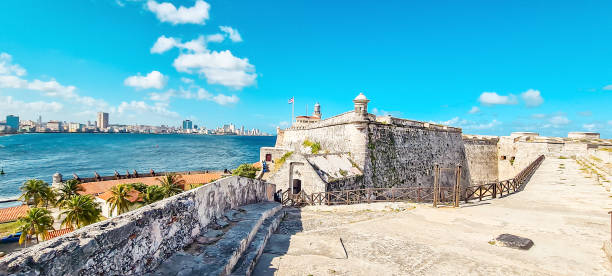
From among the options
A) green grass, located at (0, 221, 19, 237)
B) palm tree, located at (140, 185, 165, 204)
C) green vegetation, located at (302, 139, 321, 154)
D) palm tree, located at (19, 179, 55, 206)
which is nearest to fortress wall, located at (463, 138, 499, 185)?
green vegetation, located at (302, 139, 321, 154)

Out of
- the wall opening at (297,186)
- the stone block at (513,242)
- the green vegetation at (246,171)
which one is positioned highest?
the stone block at (513,242)

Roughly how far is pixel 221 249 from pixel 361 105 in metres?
16.8

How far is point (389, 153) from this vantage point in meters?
21.2

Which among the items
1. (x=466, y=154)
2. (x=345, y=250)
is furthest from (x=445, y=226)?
(x=466, y=154)

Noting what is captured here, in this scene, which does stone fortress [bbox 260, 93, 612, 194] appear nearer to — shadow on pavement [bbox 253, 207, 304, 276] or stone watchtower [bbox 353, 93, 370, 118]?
stone watchtower [bbox 353, 93, 370, 118]

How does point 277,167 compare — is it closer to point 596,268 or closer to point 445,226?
point 445,226

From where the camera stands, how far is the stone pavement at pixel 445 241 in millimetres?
5332

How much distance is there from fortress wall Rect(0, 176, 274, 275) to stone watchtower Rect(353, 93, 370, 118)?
49.9 ft

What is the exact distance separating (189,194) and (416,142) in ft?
72.2

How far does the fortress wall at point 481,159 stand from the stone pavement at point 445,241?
20.2 metres

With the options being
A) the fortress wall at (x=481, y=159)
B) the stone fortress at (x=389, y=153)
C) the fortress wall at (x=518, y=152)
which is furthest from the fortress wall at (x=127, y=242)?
the fortress wall at (x=518, y=152)

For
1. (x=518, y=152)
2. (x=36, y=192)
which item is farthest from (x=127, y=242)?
(x=518, y=152)

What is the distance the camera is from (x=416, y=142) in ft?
77.6

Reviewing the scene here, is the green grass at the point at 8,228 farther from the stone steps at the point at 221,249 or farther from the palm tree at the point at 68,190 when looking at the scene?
the stone steps at the point at 221,249
